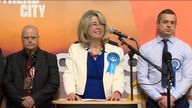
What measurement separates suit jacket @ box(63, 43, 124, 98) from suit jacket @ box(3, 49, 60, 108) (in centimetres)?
27

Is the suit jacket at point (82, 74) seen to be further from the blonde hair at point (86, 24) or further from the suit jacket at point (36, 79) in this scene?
the suit jacket at point (36, 79)

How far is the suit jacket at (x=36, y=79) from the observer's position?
4574 mm

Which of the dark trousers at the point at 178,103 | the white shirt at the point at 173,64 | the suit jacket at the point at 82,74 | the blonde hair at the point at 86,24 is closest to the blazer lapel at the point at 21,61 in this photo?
the suit jacket at the point at 82,74

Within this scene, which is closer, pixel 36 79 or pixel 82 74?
pixel 82 74

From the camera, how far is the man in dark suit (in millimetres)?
4605

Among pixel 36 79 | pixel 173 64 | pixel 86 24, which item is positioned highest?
pixel 86 24

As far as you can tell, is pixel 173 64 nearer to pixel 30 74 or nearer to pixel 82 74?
pixel 82 74

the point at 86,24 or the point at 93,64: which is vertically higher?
→ the point at 86,24

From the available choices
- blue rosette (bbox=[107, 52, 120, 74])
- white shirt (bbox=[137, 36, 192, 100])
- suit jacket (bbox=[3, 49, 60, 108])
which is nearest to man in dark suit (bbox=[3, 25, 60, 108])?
suit jacket (bbox=[3, 49, 60, 108])

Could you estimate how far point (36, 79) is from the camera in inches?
184

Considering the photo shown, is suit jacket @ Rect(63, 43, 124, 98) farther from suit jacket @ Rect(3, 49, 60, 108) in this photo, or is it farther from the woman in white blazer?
suit jacket @ Rect(3, 49, 60, 108)

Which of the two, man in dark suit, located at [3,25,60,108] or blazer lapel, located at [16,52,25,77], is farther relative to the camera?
blazer lapel, located at [16,52,25,77]

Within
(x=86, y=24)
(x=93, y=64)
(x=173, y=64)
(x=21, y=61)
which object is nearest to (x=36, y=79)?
(x=21, y=61)

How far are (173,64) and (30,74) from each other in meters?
1.63
